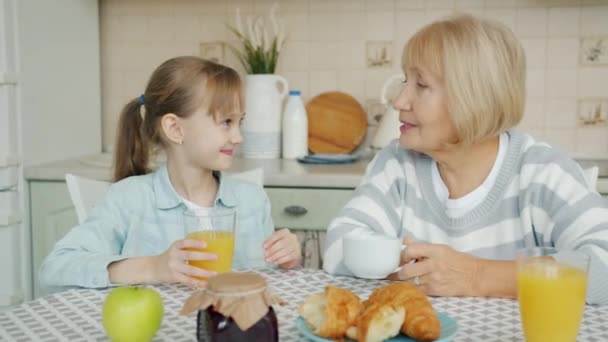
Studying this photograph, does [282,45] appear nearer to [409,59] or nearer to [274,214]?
[274,214]

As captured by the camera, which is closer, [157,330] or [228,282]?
[228,282]

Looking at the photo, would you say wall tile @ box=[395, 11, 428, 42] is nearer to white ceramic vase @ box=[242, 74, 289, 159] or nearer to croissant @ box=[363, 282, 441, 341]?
white ceramic vase @ box=[242, 74, 289, 159]

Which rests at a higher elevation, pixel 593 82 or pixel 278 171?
pixel 593 82

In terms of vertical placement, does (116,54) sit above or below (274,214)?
above

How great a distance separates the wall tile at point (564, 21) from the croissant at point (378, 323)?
2.01 meters

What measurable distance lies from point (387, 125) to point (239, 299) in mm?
1908

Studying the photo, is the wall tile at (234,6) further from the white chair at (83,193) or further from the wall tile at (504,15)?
the white chair at (83,193)

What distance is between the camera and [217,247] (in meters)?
1.26

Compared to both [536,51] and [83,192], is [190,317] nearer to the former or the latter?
[83,192]

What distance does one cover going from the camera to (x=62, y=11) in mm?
2797

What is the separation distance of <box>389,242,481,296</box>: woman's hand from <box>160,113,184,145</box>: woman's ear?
2.22ft

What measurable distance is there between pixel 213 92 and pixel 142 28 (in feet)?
4.62

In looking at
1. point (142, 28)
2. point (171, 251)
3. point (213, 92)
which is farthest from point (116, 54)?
point (171, 251)

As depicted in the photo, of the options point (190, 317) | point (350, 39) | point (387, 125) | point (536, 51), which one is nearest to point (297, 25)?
point (350, 39)
